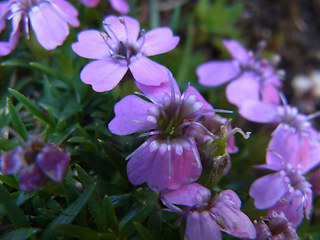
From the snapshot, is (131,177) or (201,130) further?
(201,130)

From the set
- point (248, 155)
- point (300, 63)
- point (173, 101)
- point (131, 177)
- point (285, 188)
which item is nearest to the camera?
point (131, 177)

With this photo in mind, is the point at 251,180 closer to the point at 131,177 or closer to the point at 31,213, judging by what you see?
the point at 131,177

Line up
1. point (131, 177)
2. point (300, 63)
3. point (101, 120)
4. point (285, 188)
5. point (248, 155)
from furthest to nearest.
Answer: point (300, 63) → point (248, 155) → point (101, 120) → point (285, 188) → point (131, 177)

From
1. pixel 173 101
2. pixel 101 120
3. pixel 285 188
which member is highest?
pixel 173 101

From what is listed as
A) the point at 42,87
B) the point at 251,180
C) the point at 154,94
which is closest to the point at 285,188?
the point at 251,180

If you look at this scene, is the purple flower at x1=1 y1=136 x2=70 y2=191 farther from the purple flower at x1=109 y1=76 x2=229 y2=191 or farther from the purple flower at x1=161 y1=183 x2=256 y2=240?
the purple flower at x1=161 y1=183 x2=256 y2=240

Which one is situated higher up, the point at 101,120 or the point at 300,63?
the point at 101,120
